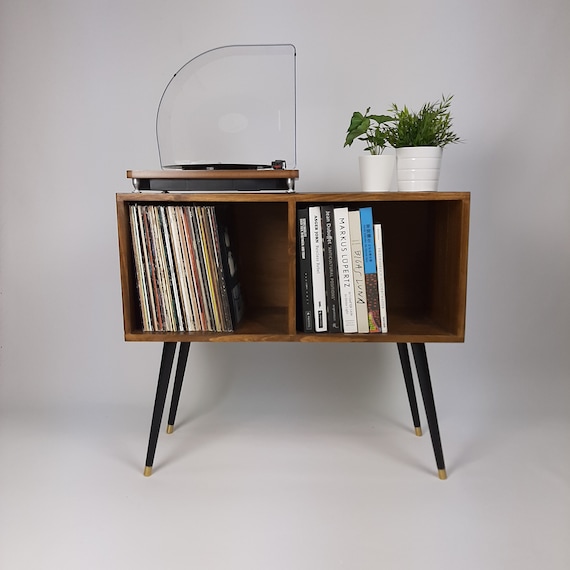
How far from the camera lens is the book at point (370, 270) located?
1.53m

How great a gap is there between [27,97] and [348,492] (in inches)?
60.8

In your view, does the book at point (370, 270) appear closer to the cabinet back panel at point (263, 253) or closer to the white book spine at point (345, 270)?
the white book spine at point (345, 270)

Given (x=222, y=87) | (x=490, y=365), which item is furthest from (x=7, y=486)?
(x=490, y=365)

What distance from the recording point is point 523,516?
1.41 metres

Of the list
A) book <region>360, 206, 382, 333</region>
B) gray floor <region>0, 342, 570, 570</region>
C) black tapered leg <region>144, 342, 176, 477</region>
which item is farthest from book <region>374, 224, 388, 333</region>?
black tapered leg <region>144, 342, 176, 477</region>

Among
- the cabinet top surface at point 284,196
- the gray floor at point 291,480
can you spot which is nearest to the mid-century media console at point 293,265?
the cabinet top surface at point 284,196

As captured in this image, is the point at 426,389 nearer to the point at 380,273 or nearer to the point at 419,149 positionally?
the point at 380,273

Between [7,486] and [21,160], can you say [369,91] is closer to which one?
[21,160]

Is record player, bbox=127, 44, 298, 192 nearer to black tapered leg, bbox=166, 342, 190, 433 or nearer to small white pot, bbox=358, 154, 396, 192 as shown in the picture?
small white pot, bbox=358, 154, 396, 192

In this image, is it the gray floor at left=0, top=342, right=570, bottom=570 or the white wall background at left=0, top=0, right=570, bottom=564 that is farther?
the white wall background at left=0, top=0, right=570, bottom=564

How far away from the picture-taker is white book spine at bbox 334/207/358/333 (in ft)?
5.00

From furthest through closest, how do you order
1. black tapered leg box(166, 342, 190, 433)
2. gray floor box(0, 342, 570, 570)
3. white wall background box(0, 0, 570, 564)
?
white wall background box(0, 0, 570, 564), black tapered leg box(166, 342, 190, 433), gray floor box(0, 342, 570, 570)

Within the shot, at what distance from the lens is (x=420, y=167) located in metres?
1.54

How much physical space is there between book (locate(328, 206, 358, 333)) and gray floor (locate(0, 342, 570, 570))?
38 cm
